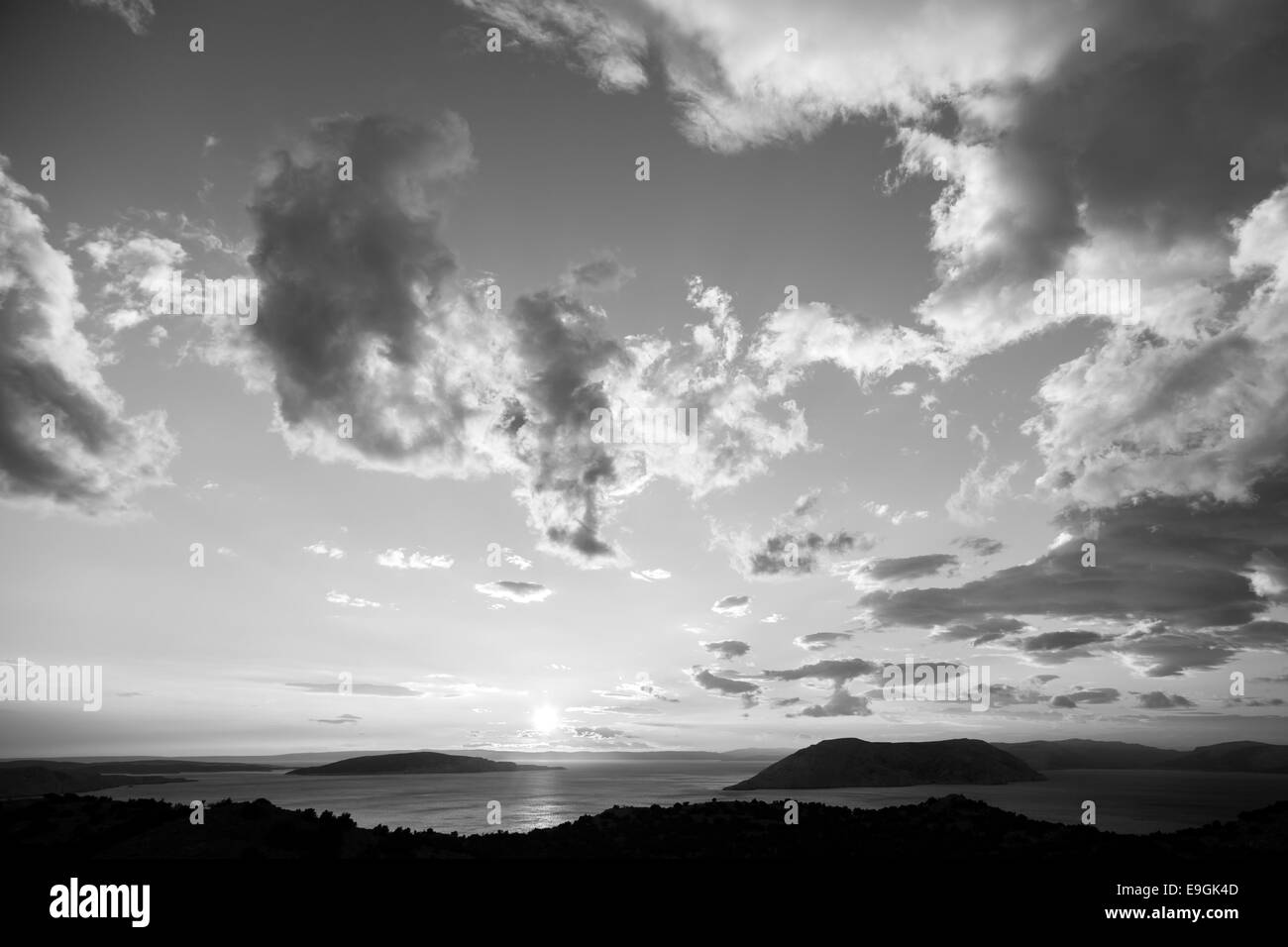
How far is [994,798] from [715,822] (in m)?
163

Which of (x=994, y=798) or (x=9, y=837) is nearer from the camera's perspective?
A: (x=9, y=837)
